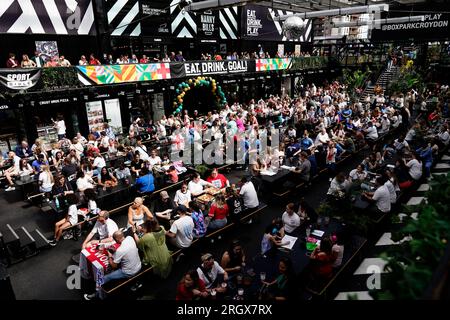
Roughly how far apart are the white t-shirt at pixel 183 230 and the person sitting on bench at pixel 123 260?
36.0 inches

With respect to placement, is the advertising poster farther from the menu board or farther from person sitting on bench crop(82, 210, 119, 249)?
person sitting on bench crop(82, 210, 119, 249)

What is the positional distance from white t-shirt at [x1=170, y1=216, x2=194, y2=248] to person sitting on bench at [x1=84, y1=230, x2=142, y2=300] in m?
0.91

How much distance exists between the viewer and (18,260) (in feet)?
21.2

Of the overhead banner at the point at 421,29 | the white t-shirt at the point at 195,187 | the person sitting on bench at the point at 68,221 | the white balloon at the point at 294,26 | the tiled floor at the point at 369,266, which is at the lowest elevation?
the tiled floor at the point at 369,266

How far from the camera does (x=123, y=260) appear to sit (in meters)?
5.02

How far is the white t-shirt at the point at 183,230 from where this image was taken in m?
5.79

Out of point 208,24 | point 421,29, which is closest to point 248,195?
point 208,24

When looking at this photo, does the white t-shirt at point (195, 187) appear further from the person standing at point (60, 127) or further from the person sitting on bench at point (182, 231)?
the person standing at point (60, 127)

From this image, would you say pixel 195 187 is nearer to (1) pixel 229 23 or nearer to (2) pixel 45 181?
(2) pixel 45 181

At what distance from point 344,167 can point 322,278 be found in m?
7.12

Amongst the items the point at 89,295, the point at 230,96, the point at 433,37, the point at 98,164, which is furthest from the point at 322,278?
the point at 433,37

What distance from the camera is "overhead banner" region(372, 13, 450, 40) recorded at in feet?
72.6

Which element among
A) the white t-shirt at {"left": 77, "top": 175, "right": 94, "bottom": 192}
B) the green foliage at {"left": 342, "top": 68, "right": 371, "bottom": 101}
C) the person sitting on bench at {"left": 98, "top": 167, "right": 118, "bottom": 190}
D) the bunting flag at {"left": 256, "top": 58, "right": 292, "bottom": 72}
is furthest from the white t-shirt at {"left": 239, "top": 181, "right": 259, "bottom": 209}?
the green foliage at {"left": 342, "top": 68, "right": 371, "bottom": 101}

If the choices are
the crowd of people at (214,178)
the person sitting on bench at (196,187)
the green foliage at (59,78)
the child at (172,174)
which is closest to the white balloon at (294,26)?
the crowd of people at (214,178)
